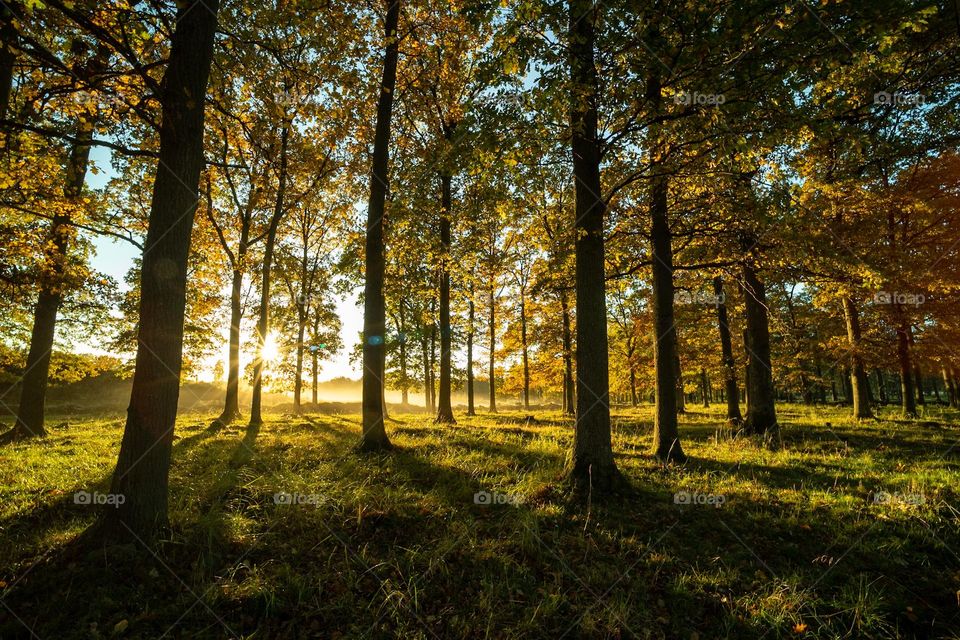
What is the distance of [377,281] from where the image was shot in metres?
8.82

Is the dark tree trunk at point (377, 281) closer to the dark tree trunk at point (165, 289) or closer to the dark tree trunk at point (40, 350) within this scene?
the dark tree trunk at point (165, 289)

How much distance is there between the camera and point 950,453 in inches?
342

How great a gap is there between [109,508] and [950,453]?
15.8 meters

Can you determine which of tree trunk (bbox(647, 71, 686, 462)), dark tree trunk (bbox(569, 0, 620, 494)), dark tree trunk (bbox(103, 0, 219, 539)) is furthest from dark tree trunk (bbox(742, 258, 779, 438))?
dark tree trunk (bbox(103, 0, 219, 539))

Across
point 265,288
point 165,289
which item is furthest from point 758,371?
point 265,288

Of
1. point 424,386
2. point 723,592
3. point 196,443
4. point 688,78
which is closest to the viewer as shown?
point 723,592

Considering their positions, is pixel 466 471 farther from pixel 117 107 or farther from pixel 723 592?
pixel 117 107

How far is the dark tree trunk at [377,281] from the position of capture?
8359 mm

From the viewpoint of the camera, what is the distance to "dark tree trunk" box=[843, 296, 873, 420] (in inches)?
580

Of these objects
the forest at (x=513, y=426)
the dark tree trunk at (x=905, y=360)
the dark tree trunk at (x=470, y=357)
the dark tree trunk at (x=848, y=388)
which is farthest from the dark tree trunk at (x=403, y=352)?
the dark tree trunk at (x=848, y=388)

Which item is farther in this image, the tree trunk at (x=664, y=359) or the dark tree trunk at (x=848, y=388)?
the dark tree trunk at (x=848, y=388)

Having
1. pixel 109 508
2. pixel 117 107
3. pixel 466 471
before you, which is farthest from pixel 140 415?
pixel 117 107

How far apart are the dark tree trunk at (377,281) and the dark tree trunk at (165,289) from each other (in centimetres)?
396

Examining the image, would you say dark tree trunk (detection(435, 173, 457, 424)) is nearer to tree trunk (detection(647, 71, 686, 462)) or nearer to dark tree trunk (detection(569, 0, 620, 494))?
tree trunk (detection(647, 71, 686, 462))
